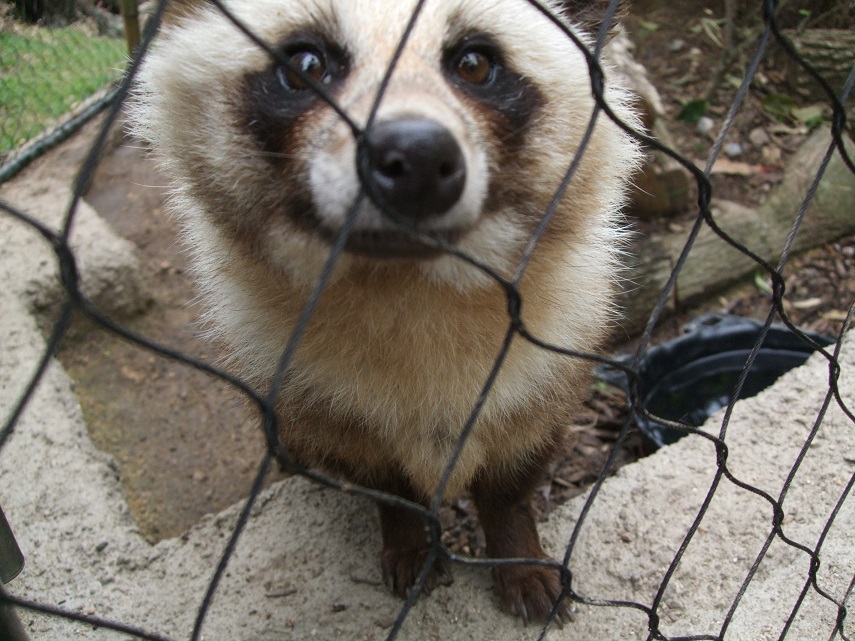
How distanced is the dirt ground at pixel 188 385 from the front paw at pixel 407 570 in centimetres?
52

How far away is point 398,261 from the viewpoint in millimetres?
1512

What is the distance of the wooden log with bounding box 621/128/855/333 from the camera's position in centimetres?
442

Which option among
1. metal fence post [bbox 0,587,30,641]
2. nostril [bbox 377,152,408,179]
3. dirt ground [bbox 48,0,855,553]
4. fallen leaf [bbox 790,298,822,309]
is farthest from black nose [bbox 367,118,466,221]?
fallen leaf [bbox 790,298,822,309]

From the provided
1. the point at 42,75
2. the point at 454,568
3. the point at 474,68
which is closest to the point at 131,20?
the point at 42,75

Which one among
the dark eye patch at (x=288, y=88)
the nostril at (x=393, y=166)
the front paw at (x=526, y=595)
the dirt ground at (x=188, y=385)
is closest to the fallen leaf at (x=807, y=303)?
the dirt ground at (x=188, y=385)

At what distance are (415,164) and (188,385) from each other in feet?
10.6

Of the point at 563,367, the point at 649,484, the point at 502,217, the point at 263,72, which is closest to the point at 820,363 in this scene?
the point at 649,484

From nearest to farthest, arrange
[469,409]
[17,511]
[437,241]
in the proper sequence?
[437,241] < [469,409] < [17,511]

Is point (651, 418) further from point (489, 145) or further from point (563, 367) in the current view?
point (489, 145)

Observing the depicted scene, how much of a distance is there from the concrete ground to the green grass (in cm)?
263

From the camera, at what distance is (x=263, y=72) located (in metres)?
1.65

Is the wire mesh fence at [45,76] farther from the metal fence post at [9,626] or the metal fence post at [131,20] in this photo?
the metal fence post at [9,626]

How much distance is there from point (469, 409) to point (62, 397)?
214 centimetres

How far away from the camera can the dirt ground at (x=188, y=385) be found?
3.44 metres
